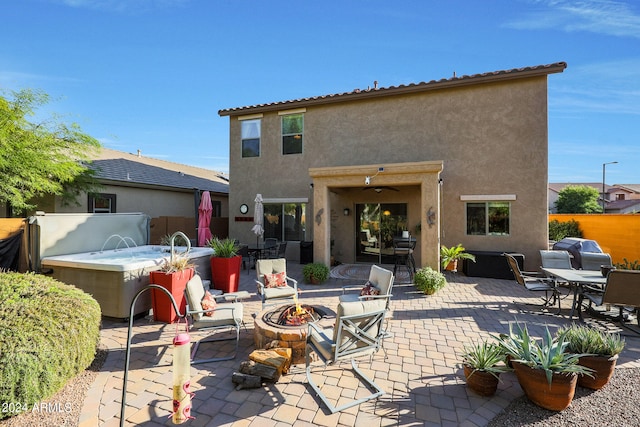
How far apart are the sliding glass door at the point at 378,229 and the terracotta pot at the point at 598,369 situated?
8379mm

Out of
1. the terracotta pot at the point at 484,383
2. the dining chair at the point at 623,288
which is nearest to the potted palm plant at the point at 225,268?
the terracotta pot at the point at 484,383

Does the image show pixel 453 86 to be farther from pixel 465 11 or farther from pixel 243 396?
pixel 243 396

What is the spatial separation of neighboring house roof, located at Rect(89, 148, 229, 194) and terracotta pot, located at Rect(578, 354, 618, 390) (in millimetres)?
15283

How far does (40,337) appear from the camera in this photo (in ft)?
10.3

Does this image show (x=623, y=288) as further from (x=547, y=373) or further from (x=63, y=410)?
(x=63, y=410)

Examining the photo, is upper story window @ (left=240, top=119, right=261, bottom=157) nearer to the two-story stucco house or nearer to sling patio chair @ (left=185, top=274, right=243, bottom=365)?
the two-story stucco house

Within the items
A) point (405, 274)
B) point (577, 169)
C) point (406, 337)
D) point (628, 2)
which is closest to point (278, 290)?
point (406, 337)

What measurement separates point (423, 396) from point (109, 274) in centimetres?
627

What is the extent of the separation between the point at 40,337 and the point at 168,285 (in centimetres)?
259

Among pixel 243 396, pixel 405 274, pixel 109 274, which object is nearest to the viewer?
pixel 243 396

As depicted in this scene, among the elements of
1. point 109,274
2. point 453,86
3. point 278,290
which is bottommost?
point 278,290

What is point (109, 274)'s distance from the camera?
5.80 m

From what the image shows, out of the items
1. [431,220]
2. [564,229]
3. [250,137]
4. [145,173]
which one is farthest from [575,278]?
[145,173]

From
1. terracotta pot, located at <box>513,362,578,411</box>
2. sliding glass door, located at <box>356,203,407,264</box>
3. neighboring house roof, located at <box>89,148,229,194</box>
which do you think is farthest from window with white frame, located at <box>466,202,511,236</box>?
neighboring house roof, located at <box>89,148,229,194</box>
